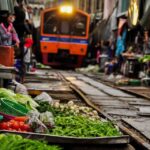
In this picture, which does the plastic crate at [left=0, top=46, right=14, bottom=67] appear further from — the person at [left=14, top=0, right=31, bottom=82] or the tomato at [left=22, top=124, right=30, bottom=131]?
the tomato at [left=22, top=124, right=30, bottom=131]

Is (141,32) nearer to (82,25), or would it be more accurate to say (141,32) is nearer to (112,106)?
(82,25)

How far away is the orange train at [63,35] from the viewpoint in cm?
2973

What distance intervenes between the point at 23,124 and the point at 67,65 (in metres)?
25.8

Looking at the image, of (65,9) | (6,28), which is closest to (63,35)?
(65,9)

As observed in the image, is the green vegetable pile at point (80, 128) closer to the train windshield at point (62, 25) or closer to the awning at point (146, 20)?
the awning at point (146, 20)

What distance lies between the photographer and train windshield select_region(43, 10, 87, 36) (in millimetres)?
30047

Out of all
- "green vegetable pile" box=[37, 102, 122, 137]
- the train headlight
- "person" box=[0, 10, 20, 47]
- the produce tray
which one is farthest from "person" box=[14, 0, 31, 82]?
the train headlight

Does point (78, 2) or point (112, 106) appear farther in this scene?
point (78, 2)

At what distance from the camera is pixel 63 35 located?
29.9m

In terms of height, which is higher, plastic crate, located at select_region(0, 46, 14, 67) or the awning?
Result: the awning

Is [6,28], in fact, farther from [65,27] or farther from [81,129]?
[65,27]

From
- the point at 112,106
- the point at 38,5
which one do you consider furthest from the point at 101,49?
the point at 112,106

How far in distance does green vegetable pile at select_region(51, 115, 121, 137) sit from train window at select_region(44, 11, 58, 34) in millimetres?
23698

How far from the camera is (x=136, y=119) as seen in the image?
8.71m
